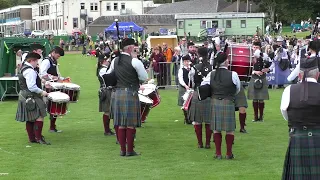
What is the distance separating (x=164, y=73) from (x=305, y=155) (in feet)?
54.7

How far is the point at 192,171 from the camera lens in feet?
29.6

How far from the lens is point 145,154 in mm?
10461

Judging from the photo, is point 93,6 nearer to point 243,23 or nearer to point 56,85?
point 243,23

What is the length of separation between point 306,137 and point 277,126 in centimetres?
704

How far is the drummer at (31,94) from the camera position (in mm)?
10961

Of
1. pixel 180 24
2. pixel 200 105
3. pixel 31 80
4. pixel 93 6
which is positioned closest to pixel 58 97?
pixel 31 80

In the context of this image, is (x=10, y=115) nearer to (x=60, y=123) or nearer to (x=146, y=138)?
(x=60, y=123)

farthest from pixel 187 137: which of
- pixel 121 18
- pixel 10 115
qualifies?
pixel 121 18

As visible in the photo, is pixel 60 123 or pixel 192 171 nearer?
pixel 192 171

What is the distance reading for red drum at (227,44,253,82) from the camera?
1087cm

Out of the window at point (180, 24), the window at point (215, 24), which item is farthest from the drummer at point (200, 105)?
the window at point (180, 24)

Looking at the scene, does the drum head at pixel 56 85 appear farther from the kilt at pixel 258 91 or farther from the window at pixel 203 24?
the window at pixel 203 24

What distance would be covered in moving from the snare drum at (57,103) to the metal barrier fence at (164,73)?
1122 centimetres

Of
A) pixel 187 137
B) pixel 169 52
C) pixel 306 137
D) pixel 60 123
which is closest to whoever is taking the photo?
pixel 306 137
